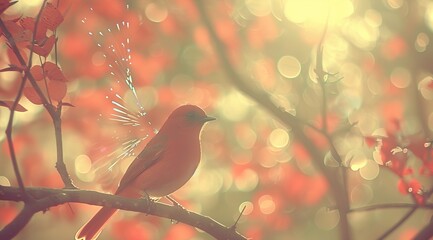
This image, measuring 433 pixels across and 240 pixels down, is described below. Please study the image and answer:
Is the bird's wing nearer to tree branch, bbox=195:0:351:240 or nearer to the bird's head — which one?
the bird's head

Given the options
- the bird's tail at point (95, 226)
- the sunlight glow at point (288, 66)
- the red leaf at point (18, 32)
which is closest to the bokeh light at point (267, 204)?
the sunlight glow at point (288, 66)

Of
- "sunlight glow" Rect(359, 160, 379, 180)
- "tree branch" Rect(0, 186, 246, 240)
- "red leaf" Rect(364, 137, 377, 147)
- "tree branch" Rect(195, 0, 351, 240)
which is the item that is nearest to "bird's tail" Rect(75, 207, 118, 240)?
"tree branch" Rect(0, 186, 246, 240)

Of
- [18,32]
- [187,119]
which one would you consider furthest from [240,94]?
[18,32]

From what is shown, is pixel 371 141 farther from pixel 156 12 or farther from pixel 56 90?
pixel 156 12

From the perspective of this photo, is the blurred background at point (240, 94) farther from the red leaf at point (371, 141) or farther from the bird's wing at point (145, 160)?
the red leaf at point (371, 141)

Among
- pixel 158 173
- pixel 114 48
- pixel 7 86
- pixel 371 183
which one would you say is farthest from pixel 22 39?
pixel 371 183

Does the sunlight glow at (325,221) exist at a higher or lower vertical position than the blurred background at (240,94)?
lower

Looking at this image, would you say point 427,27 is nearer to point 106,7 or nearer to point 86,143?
point 106,7
